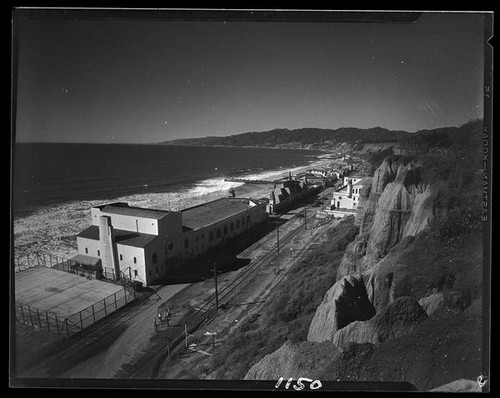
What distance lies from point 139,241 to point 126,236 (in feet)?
1.28

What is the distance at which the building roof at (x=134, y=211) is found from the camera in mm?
7070

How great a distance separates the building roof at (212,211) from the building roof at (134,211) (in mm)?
860

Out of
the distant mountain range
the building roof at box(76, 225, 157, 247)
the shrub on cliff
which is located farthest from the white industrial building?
the shrub on cliff

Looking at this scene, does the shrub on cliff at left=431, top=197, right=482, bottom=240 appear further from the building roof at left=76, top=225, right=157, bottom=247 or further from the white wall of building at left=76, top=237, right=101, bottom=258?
the white wall of building at left=76, top=237, right=101, bottom=258

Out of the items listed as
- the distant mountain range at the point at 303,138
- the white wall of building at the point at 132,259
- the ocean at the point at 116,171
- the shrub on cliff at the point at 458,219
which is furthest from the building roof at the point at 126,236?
the shrub on cliff at the point at 458,219

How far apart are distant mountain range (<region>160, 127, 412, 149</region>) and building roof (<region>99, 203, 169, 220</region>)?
1725mm

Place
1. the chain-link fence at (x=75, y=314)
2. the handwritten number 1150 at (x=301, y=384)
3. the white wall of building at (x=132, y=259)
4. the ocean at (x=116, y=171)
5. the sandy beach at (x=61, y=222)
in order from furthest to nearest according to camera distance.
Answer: the white wall of building at (x=132, y=259) < the chain-link fence at (x=75, y=314) < the sandy beach at (x=61, y=222) < the ocean at (x=116, y=171) < the handwritten number 1150 at (x=301, y=384)

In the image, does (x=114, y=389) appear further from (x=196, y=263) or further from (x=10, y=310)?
(x=196, y=263)

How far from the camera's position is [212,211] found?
9211mm

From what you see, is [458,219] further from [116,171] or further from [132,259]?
[116,171]

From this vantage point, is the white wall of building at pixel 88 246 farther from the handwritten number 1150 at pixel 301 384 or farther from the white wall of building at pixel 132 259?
the handwritten number 1150 at pixel 301 384

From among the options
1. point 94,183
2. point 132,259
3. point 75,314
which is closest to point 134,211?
point 132,259

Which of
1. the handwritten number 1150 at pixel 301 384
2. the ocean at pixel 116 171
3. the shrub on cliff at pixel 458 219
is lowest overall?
the handwritten number 1150 at pixel 301 384

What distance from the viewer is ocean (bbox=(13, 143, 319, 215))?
573 cm
